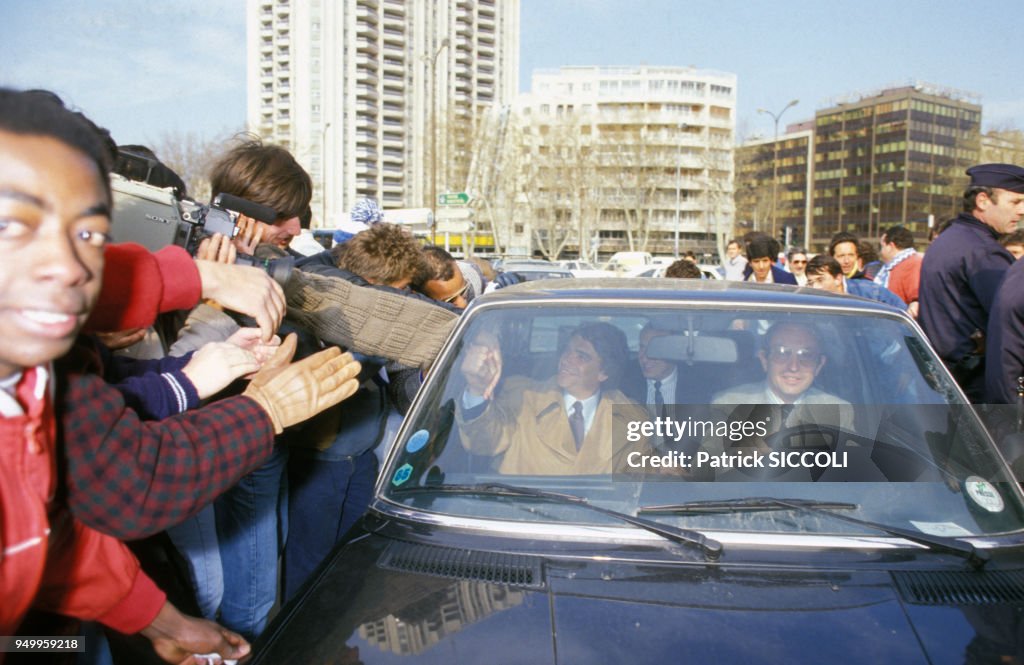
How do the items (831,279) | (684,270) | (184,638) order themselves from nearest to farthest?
1. (184,638)
2. (831,279)
3. (684,270)

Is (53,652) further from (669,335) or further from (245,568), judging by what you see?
(669,335)

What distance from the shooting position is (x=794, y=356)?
2480mm

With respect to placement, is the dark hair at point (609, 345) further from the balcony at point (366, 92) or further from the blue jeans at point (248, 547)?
the balcony at point (366, 92)

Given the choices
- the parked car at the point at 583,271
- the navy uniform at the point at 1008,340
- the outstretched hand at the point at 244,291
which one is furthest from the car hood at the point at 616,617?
the parked car at the point at 583,271

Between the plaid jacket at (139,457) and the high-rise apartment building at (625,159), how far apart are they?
176 ft

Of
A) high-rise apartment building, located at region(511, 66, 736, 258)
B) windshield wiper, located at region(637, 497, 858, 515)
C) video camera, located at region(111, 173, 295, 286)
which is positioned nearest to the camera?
windshield wiper, located at region(637, 497, 858, 515)

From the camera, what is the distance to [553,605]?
172 cm

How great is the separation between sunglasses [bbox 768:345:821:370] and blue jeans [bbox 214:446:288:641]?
169cm

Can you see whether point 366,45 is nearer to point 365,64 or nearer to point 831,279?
point 365,64

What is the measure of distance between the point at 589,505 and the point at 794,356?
0.87 m

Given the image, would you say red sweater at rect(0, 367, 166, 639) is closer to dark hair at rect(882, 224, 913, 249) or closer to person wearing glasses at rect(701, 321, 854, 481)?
person wearing glasses at rect(701, 321, 854, 481)

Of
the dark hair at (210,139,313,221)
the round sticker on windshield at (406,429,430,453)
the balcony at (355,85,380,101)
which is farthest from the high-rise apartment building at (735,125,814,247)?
the round sticker on windshield at (406,429,430,453)

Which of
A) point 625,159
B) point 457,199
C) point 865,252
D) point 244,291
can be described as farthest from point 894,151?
point 244,291

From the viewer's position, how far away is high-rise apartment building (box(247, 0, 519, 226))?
98.2m
